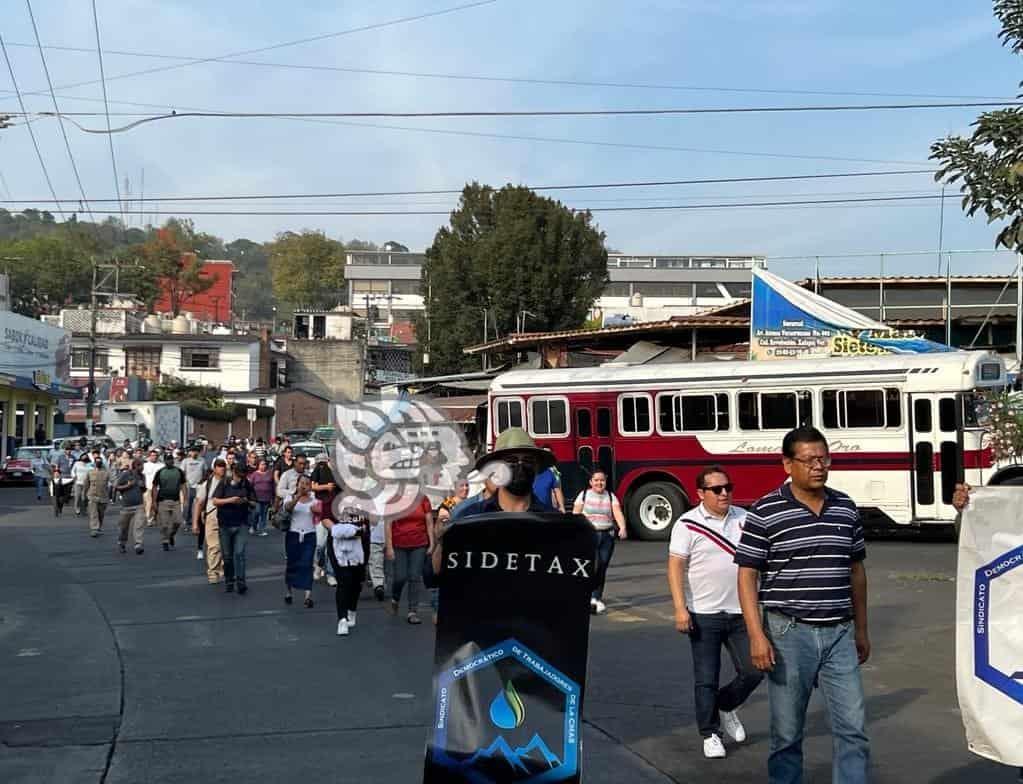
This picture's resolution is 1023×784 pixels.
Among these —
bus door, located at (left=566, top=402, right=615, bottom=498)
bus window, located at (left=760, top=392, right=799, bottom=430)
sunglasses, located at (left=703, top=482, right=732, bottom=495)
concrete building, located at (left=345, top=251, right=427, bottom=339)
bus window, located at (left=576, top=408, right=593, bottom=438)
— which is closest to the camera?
sunglasses, located at (left=703, top=482, right=732, bottom=495)

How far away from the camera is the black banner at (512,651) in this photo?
5.30 metres

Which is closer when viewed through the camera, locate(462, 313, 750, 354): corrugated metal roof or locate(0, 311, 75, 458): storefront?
locate(462, 313, 750, 354): corrugated metal roof

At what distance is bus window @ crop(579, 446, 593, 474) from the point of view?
79.7ft

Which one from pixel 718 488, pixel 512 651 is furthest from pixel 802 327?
pixel 512 651

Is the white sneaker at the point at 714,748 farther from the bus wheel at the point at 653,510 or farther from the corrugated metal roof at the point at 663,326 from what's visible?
the corrugated metal roof at the point at 663,326

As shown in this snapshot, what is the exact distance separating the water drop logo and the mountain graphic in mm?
69

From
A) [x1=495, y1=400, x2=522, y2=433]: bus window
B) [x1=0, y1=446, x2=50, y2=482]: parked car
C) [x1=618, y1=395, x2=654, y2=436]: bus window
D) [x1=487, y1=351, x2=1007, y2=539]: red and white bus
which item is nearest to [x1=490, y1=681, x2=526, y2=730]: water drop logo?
[x1=487, y1=351, x2=1007, y2=539]: red and white bus

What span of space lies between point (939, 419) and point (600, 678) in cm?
1257

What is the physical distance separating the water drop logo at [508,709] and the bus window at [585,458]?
1892 cm

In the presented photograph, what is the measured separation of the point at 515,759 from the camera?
5273 mm

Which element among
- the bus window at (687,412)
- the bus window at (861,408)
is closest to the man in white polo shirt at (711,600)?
the bus window at (861,408)

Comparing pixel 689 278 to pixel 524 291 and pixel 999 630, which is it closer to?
pixel 524 291

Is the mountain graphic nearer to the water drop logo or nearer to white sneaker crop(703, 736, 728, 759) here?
the water drop logo

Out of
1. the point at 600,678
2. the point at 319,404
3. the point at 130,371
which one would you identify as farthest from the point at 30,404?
the point at 600,678
